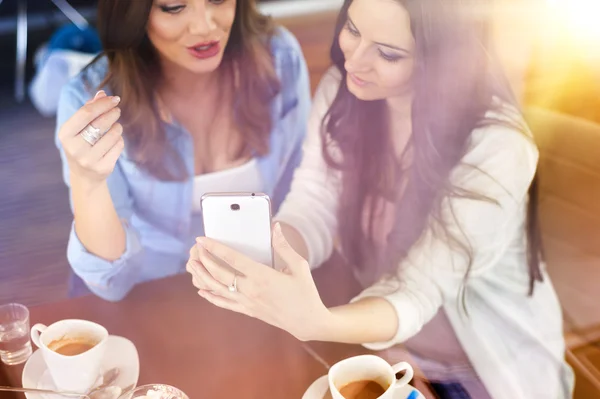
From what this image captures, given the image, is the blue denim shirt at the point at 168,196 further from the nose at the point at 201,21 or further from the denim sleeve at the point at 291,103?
the nose at the point at 201,21

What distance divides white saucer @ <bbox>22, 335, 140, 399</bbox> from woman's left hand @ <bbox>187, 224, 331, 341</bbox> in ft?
0.50

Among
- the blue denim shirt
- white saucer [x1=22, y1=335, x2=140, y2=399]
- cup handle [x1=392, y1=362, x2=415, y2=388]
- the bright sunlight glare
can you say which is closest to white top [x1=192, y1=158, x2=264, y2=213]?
the blue denim shirt

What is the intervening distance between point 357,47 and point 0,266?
577mm

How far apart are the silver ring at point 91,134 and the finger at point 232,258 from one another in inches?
7.2

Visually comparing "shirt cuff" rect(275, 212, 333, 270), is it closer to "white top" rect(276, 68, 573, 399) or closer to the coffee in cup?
"white top" rect(276, 68, 573, 399)

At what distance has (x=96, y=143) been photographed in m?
0.71

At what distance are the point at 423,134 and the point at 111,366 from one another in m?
0.53

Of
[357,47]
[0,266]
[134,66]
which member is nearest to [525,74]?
[357,47]

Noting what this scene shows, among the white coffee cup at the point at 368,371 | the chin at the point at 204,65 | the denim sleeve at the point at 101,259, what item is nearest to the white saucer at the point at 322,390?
the white coffee cup at the point at 368,371

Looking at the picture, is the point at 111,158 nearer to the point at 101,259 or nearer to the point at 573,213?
the point at 101,259

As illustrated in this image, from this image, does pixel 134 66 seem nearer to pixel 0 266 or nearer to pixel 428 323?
pixel 0 266

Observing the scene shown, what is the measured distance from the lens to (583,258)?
2.28 feet

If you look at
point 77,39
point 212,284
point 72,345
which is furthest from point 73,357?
point 77,39

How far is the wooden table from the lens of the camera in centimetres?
76
